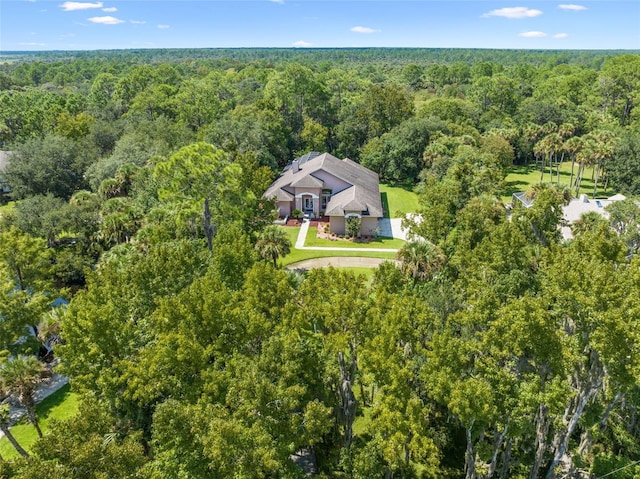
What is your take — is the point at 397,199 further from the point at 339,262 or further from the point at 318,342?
the point at 318,342

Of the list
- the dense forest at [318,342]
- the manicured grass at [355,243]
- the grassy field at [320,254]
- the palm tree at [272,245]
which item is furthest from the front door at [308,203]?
the palm tree at [272,245]

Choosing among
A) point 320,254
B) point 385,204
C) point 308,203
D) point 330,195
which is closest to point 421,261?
point 320,254

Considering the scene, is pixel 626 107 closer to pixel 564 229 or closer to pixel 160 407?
pixel 564 229

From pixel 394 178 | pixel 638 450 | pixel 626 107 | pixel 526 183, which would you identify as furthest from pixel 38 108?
pixel 626 107

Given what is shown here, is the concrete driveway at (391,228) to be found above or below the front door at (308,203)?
below

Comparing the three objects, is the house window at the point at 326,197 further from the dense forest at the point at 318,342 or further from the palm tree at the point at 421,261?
the palm tree at the point at 421,261

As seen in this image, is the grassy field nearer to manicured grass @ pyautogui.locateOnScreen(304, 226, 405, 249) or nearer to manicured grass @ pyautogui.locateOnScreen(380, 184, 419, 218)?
manicured grass @ pyautogui.locateOnScreen(304, 226, 405, 249)
